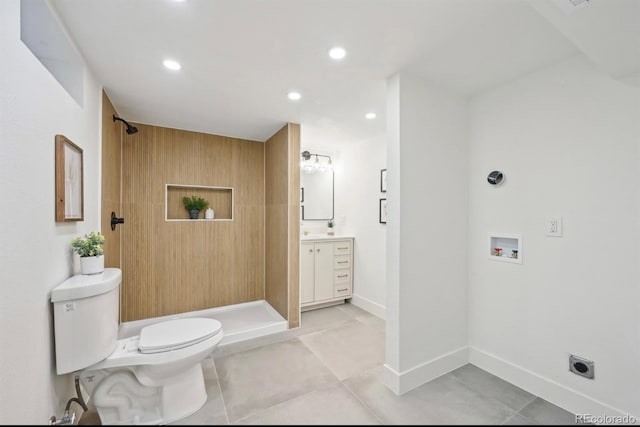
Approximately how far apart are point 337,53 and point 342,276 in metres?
2.67

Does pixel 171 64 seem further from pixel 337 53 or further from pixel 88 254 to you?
pixel 88 254

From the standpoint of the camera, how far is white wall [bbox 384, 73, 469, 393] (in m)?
1.84

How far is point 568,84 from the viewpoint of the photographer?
167 centimetres

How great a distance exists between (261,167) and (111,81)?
174 centimetres

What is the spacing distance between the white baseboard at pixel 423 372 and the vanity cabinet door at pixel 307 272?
1559 mm

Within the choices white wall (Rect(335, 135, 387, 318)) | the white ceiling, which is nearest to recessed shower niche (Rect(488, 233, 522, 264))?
the white ceiling

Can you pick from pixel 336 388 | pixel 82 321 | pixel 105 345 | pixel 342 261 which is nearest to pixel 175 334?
pixel 105 345

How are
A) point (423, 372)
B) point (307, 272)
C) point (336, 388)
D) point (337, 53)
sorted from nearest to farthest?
point (336, 388), point (337, 53), point (423, 372), point (307, 272)

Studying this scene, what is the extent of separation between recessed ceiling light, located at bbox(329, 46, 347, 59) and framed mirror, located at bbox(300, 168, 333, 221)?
2189mm

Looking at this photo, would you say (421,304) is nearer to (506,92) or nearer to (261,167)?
(506,92)

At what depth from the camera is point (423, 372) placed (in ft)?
6.20

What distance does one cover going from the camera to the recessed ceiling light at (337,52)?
1.61 meters

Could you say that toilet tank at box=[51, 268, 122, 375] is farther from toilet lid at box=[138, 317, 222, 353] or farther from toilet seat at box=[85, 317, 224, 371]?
toilet lid at box=[138, 317, 222, 353]

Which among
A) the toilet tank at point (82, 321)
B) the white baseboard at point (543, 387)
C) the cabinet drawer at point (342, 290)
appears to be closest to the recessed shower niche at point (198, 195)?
the cabinet drawer at point (342, 290)
